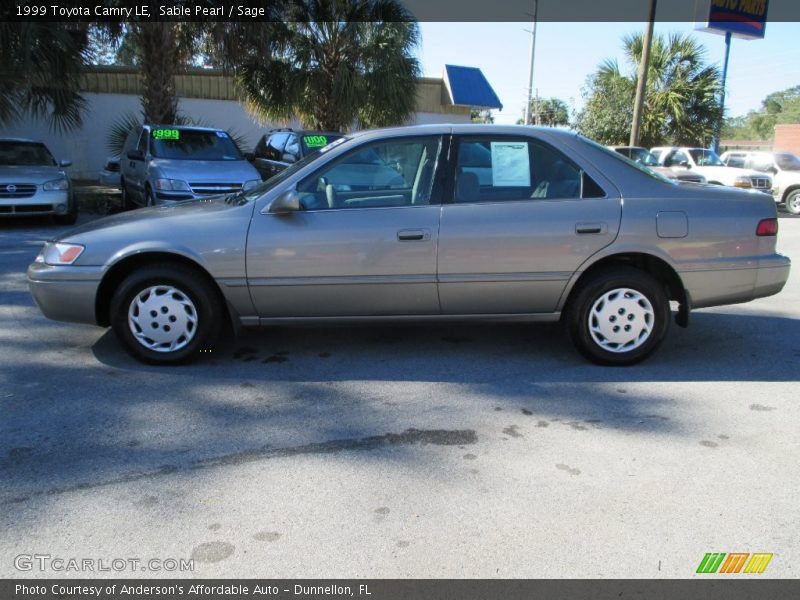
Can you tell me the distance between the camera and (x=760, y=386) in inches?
177

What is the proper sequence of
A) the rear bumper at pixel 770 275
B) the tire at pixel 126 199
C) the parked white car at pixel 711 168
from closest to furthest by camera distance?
the rear bumper at pixel 770 275, the tire at pixel 126 199, the parked white car at pixel 711 168

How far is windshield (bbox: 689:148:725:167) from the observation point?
18.0 m

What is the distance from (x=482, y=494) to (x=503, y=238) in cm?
198

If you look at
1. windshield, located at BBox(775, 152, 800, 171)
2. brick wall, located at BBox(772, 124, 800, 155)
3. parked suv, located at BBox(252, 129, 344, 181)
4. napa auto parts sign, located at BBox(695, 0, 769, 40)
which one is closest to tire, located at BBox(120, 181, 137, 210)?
parked suv, located at BBox(252, 129, 344, 181)

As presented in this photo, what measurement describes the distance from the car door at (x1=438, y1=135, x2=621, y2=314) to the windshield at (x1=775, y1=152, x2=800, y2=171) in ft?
54.6

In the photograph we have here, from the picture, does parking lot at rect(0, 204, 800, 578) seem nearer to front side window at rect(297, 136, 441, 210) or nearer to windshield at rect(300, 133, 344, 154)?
front side window at rect(297, 136, 441, 210)

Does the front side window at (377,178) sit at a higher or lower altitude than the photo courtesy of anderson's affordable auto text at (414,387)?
higher

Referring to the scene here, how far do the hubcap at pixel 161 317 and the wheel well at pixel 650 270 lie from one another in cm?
261

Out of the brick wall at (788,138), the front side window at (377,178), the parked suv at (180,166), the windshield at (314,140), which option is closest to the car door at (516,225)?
the front side window at (377,178)

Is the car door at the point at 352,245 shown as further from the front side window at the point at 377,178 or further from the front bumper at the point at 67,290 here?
the front bumper at the point at 67,290

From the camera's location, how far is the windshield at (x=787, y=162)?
1836 cm

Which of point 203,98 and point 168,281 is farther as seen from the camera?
point 203,98

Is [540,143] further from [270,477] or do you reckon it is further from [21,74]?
[21,74]
